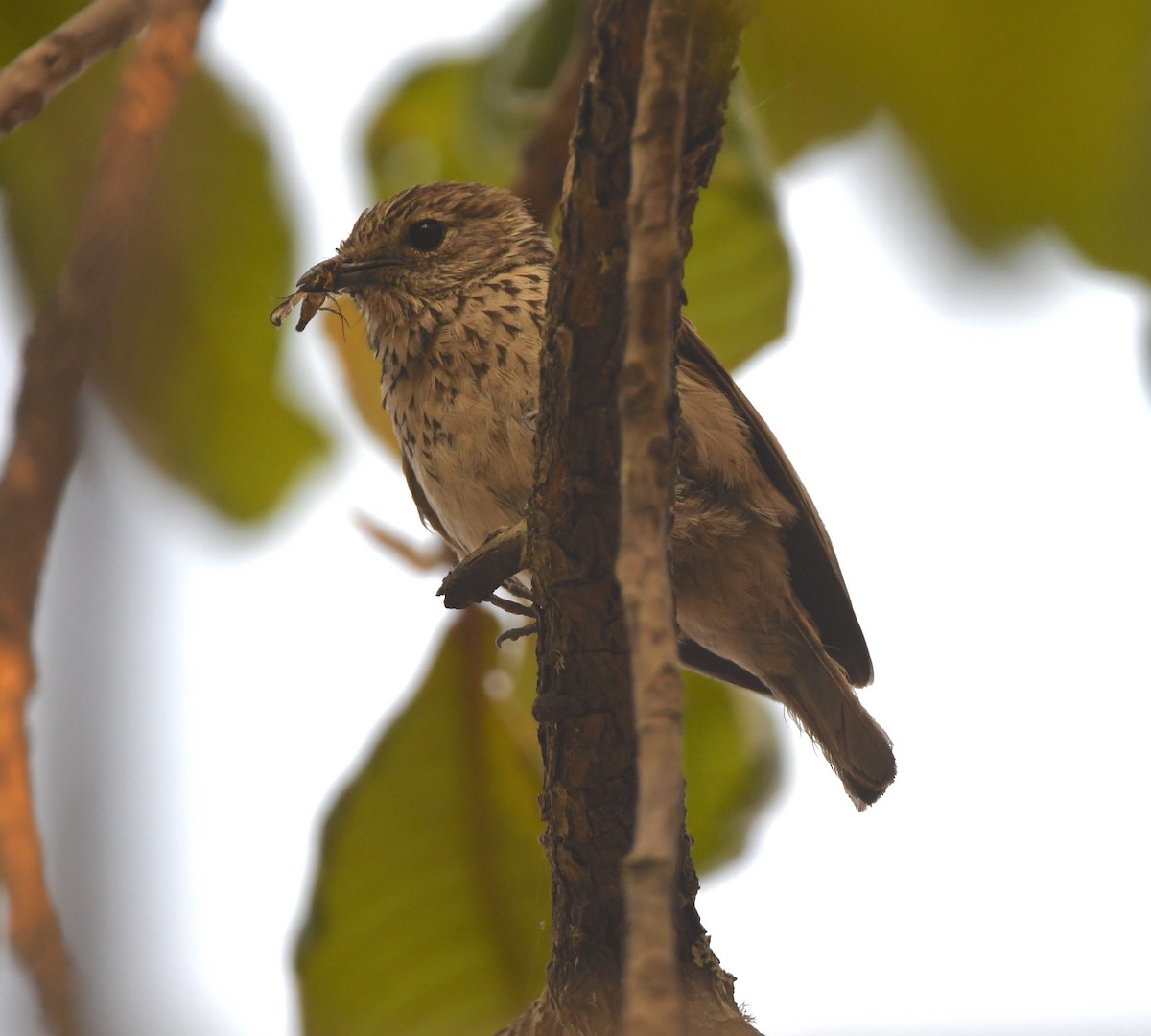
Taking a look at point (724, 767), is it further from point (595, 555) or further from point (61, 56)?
point (61, 56)

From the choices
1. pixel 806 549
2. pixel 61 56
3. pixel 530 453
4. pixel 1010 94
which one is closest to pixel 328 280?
pixel 530 453

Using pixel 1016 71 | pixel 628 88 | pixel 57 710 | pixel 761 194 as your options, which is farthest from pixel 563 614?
pixel 761 194

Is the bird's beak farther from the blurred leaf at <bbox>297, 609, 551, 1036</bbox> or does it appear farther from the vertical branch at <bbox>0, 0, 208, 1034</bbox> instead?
the vertical branch at <bbox>0, 0, 208, 1034</bbox>

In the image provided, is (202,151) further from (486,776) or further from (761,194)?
(486,776)

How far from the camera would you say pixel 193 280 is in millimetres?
3236

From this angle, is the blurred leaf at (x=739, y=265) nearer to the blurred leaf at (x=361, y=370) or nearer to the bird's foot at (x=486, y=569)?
the blurred leaf at (x=361, y=370)

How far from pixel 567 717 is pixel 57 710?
1097mm

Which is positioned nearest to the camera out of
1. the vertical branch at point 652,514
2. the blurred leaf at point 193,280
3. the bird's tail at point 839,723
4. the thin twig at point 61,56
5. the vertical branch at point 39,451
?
the vertical branch at point 652,514

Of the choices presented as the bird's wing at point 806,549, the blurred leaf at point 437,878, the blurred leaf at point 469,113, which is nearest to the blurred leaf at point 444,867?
the blurred leaf at point 437,878

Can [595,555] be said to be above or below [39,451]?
below

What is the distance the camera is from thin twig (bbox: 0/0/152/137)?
2.37 meters

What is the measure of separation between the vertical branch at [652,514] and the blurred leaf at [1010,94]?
0.19 metres

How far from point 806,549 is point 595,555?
1.50 metres

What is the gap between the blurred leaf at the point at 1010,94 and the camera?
1.49m
